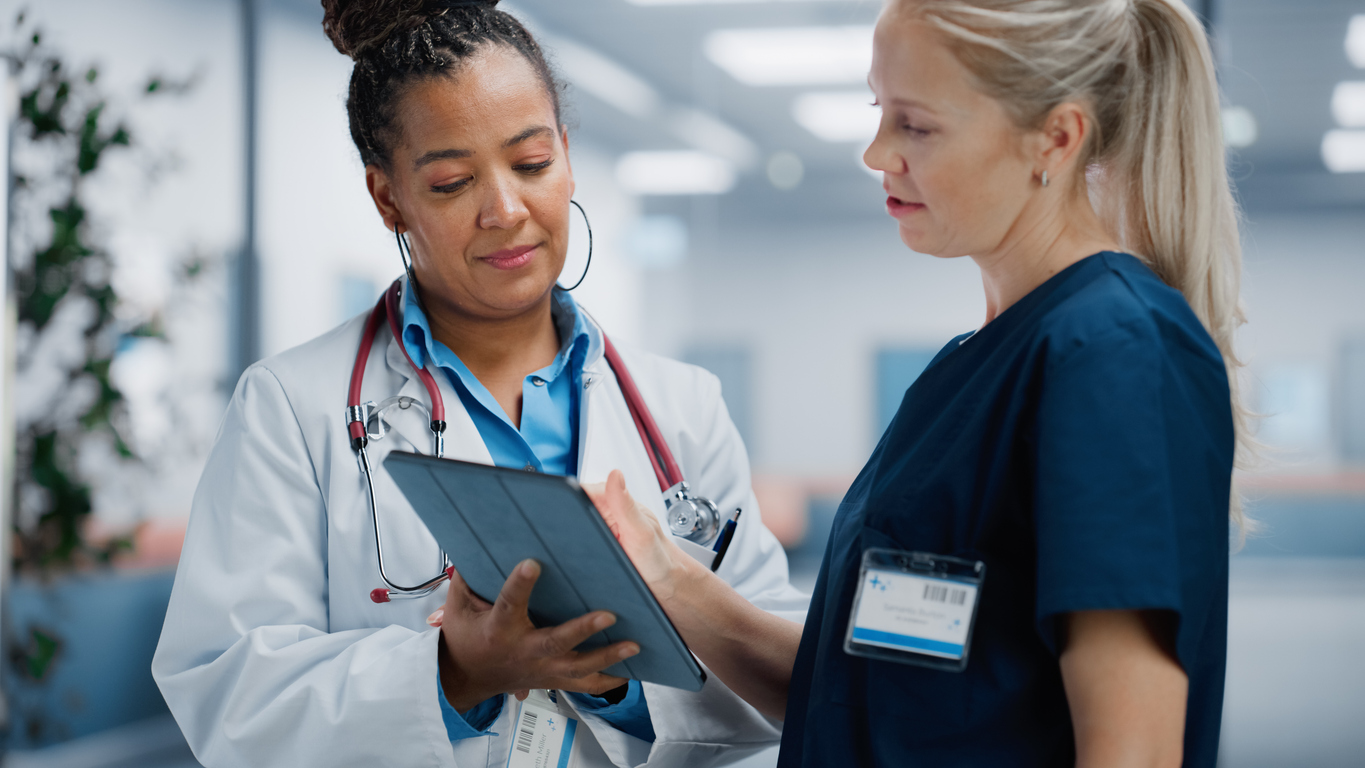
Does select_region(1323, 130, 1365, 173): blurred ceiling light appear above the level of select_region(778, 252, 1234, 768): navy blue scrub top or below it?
above

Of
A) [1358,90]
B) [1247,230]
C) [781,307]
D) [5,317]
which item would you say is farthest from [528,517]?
[1358,90]

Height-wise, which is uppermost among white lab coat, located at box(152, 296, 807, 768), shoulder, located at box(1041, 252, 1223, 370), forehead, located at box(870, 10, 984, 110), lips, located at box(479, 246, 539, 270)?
forehead, located at box(870, 10, 984, 110)

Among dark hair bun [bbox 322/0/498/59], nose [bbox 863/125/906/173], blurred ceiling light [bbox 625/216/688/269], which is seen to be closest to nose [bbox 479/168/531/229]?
dark hair bun [bbox 322/0/498/59]

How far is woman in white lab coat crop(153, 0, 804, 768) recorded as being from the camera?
1088 mm

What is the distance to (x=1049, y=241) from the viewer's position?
0.95 meters

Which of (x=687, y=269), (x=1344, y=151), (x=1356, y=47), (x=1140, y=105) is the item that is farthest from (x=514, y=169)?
(x=1356, y=47)

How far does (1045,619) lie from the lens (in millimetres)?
823

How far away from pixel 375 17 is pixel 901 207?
2.43 ft

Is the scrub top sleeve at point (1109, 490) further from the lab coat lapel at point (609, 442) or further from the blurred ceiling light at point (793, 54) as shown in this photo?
the blurred ceiling light at point (793, 54)

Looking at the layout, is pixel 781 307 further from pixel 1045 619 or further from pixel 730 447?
pixel 1045 619

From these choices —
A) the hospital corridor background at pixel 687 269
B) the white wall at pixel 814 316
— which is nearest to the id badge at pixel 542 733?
the hospital corridor background at pixel 687 269

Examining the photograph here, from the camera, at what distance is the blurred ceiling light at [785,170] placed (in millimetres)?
3426

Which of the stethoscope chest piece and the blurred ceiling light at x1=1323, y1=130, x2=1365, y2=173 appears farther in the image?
the blurred ceiling light at x1=1323, y1=130, x2=1365, y2=173

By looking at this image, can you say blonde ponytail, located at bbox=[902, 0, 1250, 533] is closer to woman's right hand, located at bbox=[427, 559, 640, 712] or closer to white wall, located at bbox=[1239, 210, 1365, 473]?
woman's right hand, located at bbox=[427, 559, 640, 712]
